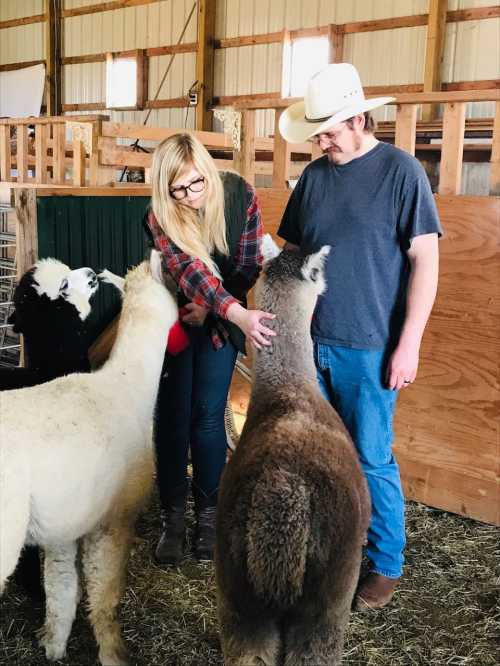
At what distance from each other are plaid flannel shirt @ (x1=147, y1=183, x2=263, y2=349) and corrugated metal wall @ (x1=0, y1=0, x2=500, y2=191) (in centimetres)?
846

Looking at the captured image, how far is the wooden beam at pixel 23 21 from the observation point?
17.7 metres

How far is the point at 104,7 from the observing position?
16.1m

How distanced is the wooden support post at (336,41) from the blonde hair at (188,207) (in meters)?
10.2

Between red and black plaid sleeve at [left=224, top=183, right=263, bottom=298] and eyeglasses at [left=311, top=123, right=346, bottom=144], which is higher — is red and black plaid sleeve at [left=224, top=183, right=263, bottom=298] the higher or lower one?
the lower one

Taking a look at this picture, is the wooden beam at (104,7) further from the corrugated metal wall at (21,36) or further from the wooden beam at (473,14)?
the wooden beam at (473,14)

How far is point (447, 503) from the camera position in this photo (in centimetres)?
420

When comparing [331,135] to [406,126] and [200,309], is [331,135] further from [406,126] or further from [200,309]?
[406,126]

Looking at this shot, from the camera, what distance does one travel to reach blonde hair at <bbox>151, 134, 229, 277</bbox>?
2781mm

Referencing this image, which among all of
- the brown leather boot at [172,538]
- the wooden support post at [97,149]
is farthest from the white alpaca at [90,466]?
the wooden support post at [97,149]

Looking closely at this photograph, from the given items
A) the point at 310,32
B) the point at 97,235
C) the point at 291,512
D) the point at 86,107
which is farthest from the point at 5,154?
the point at 86,107

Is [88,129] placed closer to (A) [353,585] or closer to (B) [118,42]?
(A) [353,585]

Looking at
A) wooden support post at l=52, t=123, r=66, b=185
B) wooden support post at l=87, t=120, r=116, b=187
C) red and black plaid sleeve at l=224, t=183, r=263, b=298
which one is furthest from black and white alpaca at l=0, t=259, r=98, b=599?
wooden support post at l=52, t=123, r=66, b=185

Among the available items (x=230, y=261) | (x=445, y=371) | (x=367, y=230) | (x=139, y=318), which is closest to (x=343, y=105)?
(x=367, y=230)

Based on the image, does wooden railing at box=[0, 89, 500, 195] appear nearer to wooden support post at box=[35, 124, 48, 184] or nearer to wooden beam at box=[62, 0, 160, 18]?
wooden support post at box=[35, 124, 48, 184]
